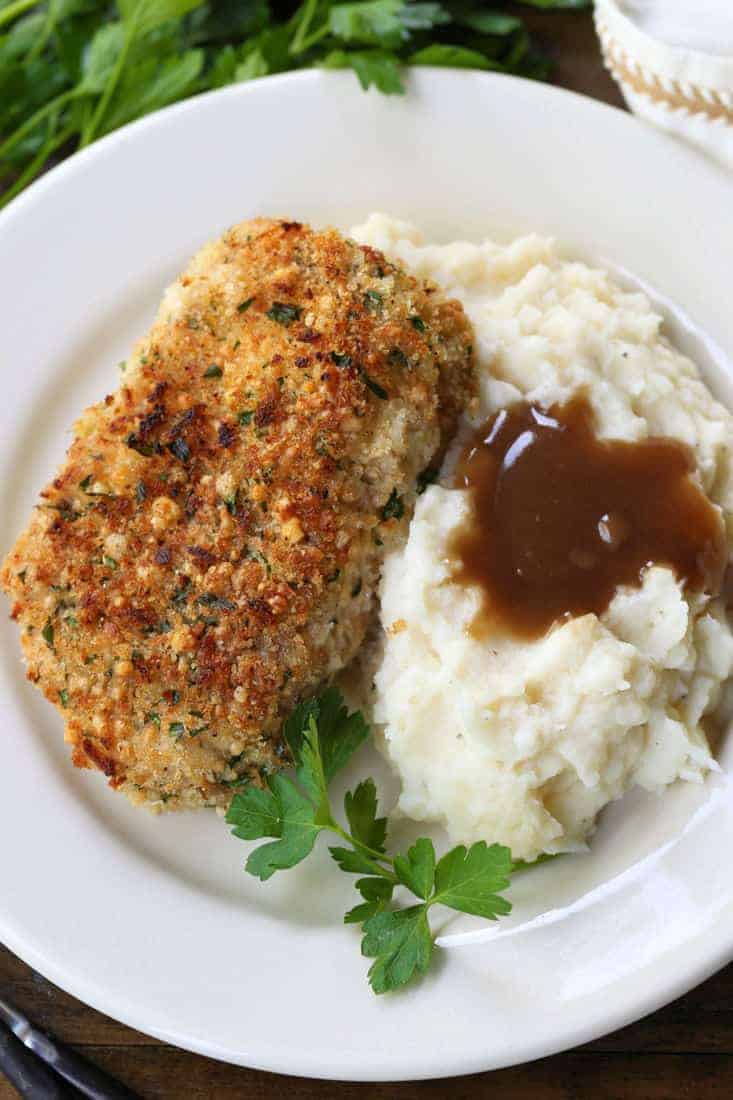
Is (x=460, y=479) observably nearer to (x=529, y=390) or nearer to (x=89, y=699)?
(x=529, y=390)

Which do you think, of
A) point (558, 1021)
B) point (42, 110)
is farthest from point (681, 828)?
point (42, 110)

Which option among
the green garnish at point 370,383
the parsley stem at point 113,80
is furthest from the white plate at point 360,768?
the green garnish at point 370,383

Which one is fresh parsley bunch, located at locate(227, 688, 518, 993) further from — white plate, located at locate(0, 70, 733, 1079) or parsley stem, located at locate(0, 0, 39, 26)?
parsley stem, located at locate(0, 0, 39, 26)

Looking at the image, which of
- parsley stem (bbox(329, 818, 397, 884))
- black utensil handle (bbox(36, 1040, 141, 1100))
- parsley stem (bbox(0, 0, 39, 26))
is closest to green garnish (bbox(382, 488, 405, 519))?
parsley stem (bbox(329, 818, 397, 884))

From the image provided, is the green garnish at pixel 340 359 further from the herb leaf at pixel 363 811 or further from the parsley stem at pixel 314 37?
the parsley stem at pixel 314 37

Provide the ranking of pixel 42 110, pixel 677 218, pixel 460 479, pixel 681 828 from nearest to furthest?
1. pixel 681 828
2. pixel 460 479
3. pixel 677 218
4. pixel 42 110

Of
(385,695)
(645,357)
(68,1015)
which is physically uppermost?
(645,357)

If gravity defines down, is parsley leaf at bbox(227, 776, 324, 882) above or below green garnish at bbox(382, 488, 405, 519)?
below

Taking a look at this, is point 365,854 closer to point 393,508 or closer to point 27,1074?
point 393,508
